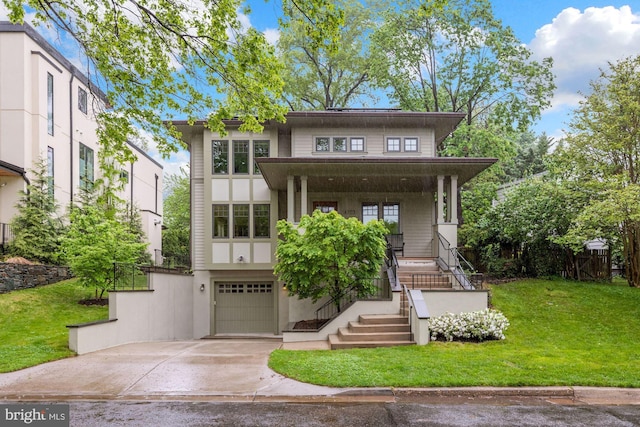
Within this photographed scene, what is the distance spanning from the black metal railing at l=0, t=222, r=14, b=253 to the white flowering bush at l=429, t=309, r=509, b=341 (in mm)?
15443

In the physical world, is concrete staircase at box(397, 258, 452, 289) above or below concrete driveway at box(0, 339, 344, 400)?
above

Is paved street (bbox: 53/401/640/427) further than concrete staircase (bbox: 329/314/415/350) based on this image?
No

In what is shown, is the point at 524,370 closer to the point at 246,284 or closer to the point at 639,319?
the point at 639,319

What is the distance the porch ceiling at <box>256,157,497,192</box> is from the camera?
1491 centimetres

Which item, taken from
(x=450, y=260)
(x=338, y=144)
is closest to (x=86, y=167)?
(x=338, y=144)

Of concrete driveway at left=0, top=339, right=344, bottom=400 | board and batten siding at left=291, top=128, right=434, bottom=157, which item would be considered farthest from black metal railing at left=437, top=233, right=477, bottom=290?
concrete driveway at left=0, top=339, right=344, bottom=400

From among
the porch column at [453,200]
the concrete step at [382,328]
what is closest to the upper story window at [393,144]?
the porch column at [453,200]

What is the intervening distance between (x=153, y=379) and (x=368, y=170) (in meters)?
9.93

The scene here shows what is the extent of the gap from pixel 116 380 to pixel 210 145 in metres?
11.2

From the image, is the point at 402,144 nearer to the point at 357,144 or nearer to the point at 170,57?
the point at 357,144

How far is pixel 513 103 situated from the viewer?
79.0ft

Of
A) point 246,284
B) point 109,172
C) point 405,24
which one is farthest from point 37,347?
point 405,24

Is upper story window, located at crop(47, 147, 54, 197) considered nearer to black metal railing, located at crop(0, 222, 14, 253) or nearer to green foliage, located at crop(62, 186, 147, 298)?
black metal railing, located at crop(0, 222, 14, 253)

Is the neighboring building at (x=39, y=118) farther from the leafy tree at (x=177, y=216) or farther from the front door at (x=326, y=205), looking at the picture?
the leafy tree at (x=177, y=216)
